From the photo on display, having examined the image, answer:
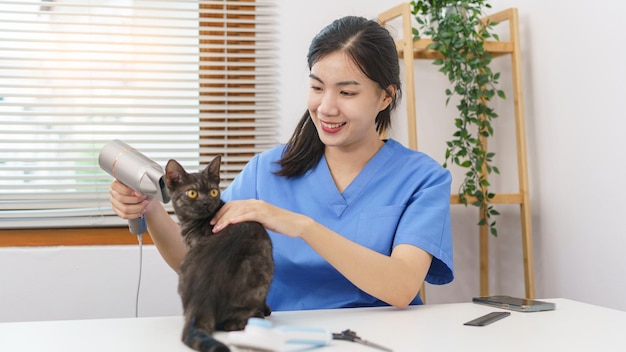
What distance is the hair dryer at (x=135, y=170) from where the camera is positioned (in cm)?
130

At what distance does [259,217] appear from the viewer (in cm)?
120

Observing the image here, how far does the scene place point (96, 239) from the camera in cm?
241

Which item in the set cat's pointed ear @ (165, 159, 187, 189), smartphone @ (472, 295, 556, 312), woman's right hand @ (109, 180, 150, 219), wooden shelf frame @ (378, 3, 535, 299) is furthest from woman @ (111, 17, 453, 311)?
wooden shelf frame @ (378, 3, 535, 299)

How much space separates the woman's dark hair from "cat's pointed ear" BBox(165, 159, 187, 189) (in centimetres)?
50

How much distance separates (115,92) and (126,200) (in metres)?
1.16

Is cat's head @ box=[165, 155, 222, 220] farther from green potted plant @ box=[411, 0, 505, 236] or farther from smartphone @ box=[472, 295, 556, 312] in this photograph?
green potted plant @ box=[411, 0, 505, 236]

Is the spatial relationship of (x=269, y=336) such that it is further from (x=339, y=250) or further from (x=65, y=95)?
(x=65, y=95)

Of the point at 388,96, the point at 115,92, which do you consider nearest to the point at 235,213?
the point at 388,96

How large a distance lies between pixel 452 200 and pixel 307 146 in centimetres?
86

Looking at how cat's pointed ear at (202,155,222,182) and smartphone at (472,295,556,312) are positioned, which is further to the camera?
smartphone at (472,295,556,312)

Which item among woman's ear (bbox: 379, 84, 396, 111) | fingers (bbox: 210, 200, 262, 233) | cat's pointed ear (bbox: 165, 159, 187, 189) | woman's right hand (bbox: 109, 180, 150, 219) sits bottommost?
fingers (bbox: 210, 200, 262, 233)

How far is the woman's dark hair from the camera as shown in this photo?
1.56 m

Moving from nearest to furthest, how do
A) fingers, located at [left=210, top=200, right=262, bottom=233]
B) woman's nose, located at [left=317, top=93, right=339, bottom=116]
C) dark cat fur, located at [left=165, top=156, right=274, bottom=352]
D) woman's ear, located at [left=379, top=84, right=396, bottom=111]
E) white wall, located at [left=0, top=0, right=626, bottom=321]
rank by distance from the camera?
dark cat fur, located at [left=165, top=156, right=274, bottom=352] → fingers, located at [left=210, top=200, right=262, bottom=233] → woman's nose, located at [left=317, top=93, right=339, bottom=116] → woman's ear, located at [left=379, top=84, right=396, bottom=111] → white wall, located at [left=0, top=0, right=626, bottom=321]

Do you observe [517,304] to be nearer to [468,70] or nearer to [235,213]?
[235,213]
